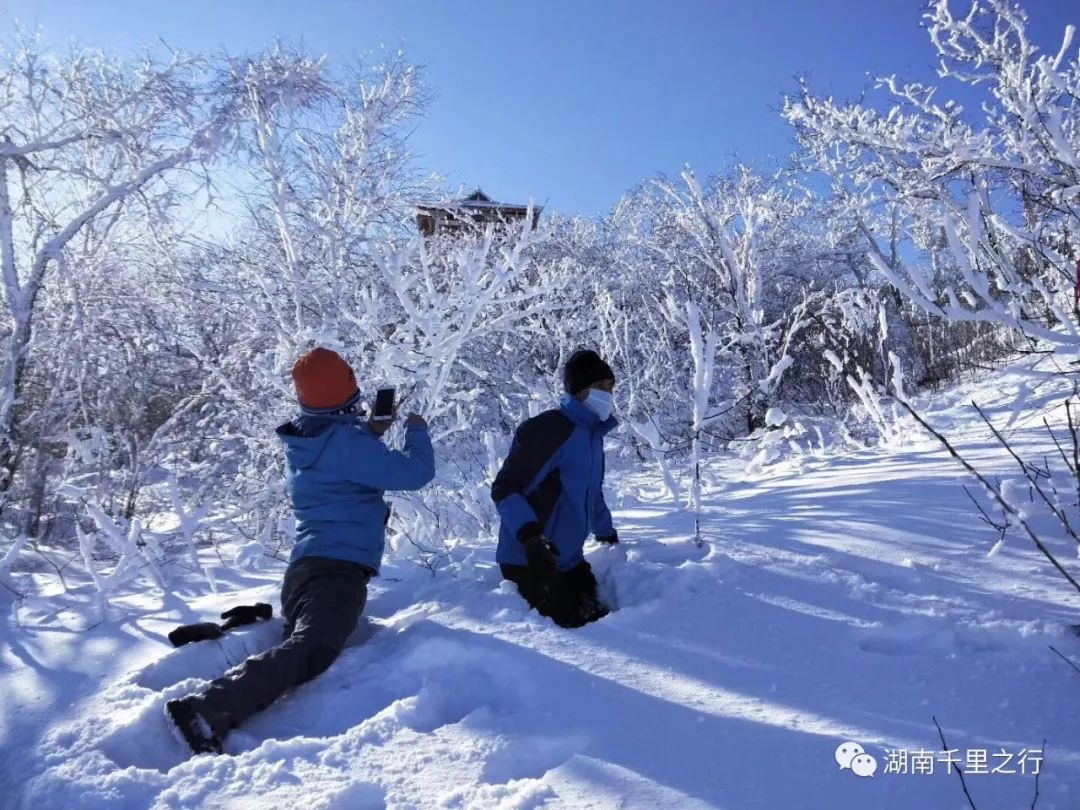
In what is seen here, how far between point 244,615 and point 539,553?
1122 millimetres

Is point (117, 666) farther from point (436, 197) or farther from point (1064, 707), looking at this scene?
point (436, 197)

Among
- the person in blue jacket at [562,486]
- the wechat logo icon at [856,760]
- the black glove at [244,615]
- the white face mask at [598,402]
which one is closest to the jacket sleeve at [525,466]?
the person in blue jacket at [562,486]

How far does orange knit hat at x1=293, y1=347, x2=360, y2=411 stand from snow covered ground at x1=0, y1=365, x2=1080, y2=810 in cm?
84

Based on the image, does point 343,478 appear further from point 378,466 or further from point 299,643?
point 299,643

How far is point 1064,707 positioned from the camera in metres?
1.51

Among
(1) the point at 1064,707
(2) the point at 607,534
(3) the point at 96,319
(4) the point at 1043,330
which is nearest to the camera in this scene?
(4) the point at 1043,330

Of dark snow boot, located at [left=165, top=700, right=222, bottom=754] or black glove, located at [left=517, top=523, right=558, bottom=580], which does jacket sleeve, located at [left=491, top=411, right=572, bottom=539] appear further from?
dark snow boot, located at [left=165, top=700, right=222, bottom=754]

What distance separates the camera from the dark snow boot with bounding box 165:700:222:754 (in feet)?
5.77

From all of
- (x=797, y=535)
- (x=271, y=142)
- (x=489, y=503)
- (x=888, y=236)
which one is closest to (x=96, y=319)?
(x=271, y=142)

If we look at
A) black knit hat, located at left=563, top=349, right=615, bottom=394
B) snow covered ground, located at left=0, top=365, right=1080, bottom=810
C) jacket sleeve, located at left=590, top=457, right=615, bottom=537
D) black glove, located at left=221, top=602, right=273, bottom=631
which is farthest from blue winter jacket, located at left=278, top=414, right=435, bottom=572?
jacket sleeve, located at left=590, top=457, right=615, bottom=537

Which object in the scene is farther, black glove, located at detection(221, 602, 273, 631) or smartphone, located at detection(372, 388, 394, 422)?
smartphone, located at detection(372, 388, 394, 422)

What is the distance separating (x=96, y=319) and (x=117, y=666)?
5698 mm

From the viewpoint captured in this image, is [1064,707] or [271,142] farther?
[271,142]

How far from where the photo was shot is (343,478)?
101 inches
